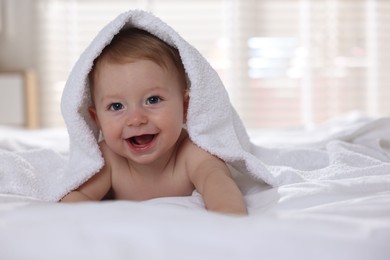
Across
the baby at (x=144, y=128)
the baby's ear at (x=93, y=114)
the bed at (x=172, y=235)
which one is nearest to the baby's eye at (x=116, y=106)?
the baby at (x=144, y=128)

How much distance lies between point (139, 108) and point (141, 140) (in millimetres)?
A: 68

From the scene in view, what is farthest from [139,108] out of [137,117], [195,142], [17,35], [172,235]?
[17,35]

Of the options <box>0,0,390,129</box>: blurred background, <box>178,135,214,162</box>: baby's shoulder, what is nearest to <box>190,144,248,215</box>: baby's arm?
<box>178,135,214,162</box>: baby's shoulder

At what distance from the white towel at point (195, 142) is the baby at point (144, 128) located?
0.02 m

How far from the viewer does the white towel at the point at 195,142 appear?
3.77 feet

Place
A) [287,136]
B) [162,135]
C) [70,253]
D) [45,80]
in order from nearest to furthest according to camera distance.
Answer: [70,253], [162,135], [287,136], [45,80]

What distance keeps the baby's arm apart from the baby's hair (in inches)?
6.8

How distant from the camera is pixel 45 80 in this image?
4371 mm

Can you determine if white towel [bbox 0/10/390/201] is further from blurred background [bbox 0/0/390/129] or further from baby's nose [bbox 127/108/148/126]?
blurred background [bbox 0/0/390/129]

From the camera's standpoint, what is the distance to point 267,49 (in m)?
4.45

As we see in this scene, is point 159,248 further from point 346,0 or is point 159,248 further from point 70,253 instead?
point 346,0

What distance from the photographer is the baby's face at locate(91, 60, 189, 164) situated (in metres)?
1.09

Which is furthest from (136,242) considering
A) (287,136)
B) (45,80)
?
(45,80)

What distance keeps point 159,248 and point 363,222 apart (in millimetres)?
231
